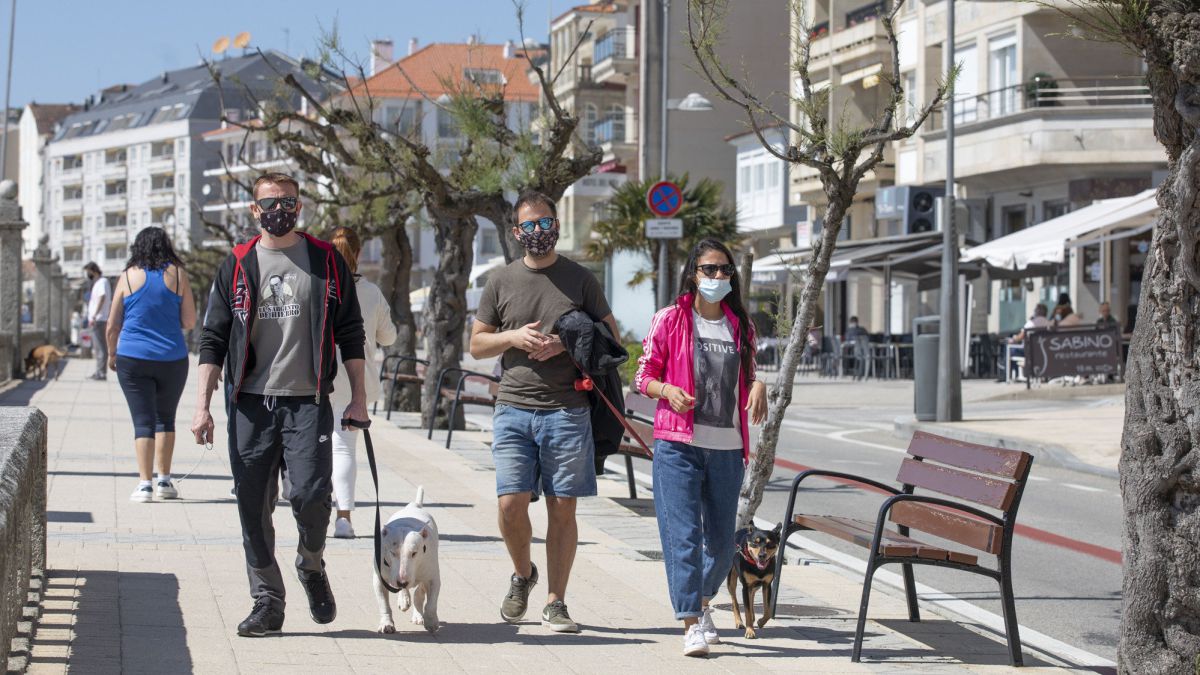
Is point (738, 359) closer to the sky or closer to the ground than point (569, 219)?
closer to the ground

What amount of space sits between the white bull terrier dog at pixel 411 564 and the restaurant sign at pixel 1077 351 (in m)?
22.6

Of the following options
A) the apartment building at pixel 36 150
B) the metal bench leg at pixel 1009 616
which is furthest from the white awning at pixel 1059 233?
the apartment building at pixel 36 150

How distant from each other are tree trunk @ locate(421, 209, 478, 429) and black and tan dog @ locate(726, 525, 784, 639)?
13126mm

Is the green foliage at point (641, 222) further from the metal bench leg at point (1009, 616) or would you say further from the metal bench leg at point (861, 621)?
the metal bench leg at point (861, 621)

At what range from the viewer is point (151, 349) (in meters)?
11.8

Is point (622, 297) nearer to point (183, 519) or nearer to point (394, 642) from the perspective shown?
point (183, 519)

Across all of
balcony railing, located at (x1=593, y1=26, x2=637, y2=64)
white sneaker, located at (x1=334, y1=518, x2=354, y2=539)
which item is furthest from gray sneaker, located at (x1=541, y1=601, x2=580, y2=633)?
balcony railing, located at (x1=593, y1=26, x2=637, y2=64)

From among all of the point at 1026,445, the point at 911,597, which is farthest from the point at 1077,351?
the point at 911,597

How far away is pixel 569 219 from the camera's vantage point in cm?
8262

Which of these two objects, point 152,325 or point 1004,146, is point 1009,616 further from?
point 1004,146

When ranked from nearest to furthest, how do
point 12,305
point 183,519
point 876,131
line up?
1. point 876,131
2. point 183,519
3. point 12,305

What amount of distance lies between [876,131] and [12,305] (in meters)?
23.4

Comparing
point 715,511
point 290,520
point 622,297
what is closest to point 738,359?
point 715,511

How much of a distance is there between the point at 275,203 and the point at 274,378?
710mm
